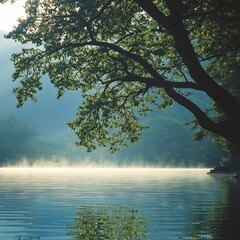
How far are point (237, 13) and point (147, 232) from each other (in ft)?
37.6

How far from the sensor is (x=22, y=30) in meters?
31.6

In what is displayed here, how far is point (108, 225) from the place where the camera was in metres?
25.5

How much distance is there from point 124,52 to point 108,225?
8422mm

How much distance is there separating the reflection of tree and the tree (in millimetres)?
5538

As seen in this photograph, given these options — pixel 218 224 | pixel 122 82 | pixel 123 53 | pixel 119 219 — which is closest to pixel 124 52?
pixel 123 53

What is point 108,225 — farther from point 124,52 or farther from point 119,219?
point 124,52

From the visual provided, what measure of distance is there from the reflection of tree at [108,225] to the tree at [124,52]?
554 centimetres

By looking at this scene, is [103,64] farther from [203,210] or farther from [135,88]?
[203,210]

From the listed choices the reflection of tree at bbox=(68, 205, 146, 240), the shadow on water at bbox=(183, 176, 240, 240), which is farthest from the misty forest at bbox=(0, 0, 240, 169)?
the reflection of tree at bbox=(68, 205, 146, 240)

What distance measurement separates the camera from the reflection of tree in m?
22.0

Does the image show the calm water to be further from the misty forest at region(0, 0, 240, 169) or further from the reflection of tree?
the misty forest at region(0, 0, 240, 169)

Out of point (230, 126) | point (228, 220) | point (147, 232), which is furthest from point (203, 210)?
point (147, 232)

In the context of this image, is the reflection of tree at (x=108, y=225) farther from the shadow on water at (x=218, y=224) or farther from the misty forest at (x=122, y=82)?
the shadow on water at (x=218, y=224)

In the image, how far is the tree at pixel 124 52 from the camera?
2550 cm
